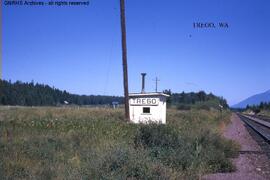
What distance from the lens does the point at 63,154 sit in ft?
42.6

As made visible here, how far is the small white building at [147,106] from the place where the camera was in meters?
30.6

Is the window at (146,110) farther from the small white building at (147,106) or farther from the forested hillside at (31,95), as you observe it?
the forested hillside at (31,95)

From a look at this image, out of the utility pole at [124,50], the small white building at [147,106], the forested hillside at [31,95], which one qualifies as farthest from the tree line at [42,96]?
the utility pole at [124,50]

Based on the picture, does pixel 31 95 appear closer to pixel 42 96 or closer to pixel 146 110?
pixel 42 96

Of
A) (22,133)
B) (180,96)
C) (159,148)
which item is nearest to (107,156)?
(159,148)

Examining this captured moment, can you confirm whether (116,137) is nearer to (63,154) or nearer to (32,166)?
(63,154)

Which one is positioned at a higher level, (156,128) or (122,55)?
(122,55)

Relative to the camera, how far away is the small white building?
3061 centimetres

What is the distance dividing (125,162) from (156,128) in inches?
217

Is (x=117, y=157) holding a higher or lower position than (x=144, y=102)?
lower

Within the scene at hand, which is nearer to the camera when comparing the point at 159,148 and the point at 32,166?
the point at 32,166

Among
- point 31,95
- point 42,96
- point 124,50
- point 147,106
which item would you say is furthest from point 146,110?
point 42,96

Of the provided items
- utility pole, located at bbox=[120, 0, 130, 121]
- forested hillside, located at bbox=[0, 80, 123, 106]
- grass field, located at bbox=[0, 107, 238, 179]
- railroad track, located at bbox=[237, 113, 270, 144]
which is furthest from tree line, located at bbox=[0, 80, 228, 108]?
grass field, located at bbox=[0, 107, 238, 179]

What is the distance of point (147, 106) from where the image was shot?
30.9m
